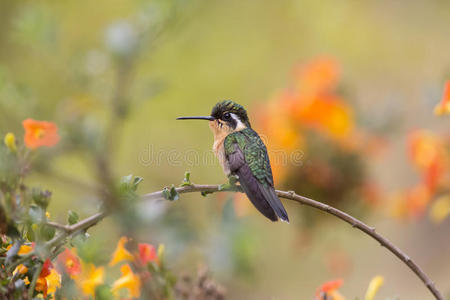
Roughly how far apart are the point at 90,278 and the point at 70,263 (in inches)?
3.2

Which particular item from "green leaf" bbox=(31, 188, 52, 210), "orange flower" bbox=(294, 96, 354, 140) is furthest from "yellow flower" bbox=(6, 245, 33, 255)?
"orange flower" bbox=(294, 96, 354, 140)

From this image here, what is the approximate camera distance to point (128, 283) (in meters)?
1.06

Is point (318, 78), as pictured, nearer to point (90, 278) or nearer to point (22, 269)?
point (90, 278)

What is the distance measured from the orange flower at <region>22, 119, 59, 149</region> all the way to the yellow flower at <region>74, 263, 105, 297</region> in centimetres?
26

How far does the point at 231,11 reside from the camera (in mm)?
4199

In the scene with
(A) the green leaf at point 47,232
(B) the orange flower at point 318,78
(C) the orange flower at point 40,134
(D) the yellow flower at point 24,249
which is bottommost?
(D) the yellow flower at point 24,249

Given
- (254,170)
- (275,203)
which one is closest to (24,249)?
(275,203)

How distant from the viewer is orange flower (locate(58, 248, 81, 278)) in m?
0.95

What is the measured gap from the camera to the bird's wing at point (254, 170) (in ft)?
4.64

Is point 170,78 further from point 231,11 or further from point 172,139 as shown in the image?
point 231,11

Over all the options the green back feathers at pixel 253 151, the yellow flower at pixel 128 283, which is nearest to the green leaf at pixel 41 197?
the yellow flower at pixel 128 283

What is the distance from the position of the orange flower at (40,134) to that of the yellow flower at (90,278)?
257 millimetres

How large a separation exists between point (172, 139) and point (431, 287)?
8.88ft

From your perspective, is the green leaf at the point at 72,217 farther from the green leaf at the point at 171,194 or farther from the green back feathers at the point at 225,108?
the green back feathers at the point at 225,108
